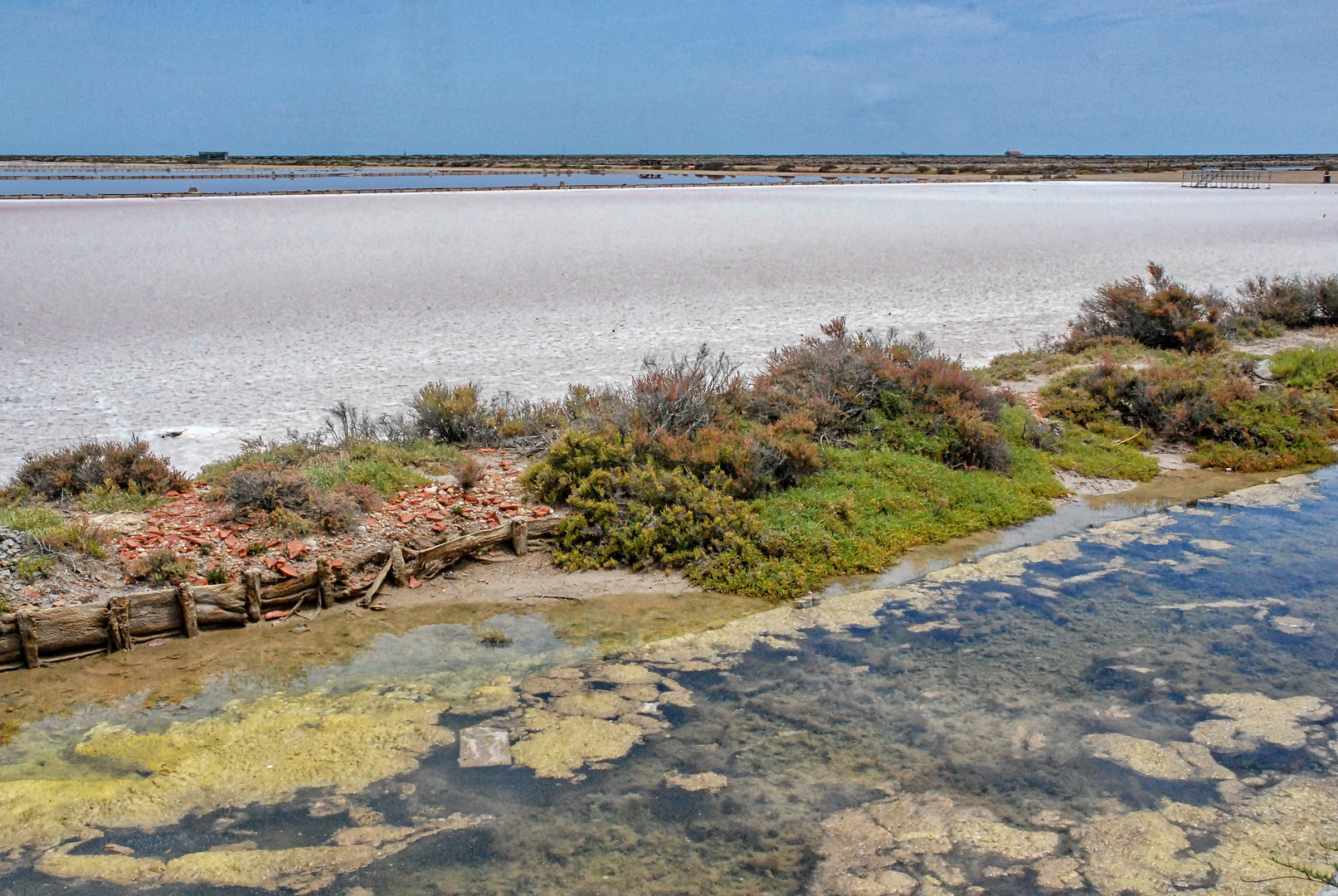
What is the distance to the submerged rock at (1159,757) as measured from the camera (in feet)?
19.2

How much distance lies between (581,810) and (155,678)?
3539 mm

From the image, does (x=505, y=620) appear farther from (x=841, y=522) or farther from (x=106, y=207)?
(x=106, y=207)

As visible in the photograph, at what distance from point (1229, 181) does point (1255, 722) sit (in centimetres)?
7300

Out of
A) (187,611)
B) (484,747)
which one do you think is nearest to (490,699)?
(484,747)

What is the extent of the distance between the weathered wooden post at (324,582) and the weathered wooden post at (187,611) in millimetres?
944

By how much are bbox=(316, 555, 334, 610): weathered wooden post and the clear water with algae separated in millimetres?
913

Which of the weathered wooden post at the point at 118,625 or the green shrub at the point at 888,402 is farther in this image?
the green shrub at the point at 888,402

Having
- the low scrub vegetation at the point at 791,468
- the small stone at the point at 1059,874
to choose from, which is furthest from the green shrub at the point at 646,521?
the small stone at the point at 1059,874

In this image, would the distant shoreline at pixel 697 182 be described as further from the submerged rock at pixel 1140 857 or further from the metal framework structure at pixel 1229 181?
the submerged rock at pixel 1140 857

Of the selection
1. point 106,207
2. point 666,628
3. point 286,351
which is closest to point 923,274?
point 286,351

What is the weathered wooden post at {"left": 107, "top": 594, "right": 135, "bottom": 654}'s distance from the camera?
24.7 ft

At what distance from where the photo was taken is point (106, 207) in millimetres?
43500

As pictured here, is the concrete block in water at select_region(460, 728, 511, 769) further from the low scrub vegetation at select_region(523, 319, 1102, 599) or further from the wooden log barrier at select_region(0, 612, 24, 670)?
the wooden log barrier at select_region(0, 612, 24, 670)

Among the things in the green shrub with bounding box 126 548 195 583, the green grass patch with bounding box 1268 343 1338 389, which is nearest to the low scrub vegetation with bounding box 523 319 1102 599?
the green shrub with bounding box 126 548 195 583
